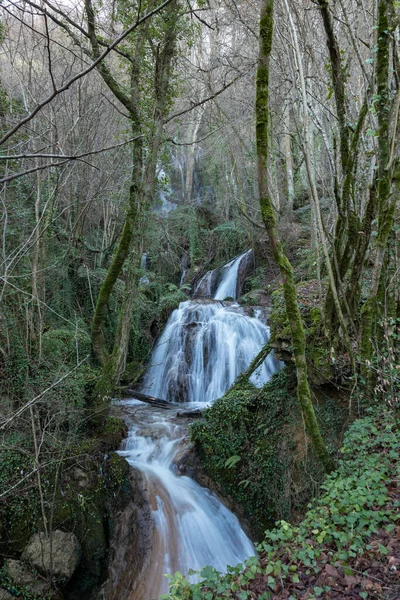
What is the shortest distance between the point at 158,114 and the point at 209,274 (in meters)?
9.48

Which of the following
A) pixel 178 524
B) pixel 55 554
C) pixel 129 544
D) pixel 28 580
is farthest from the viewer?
pixel 178 524

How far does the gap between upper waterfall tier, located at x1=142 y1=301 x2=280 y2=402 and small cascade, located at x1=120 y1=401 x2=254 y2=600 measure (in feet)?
10.1

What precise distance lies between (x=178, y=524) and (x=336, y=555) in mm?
3621

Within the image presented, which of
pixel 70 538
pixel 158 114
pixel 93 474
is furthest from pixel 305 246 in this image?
pixel 70 538

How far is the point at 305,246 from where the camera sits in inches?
516

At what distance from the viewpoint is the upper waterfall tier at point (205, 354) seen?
33.0ft

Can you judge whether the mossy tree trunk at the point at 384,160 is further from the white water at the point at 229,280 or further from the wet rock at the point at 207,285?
the wet rock at the point at 207,285

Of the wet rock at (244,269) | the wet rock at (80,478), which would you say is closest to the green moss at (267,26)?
the wet rock at (80,478)

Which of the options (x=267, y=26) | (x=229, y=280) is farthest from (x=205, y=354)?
(x=267, y=26)

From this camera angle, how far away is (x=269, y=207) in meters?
3.68

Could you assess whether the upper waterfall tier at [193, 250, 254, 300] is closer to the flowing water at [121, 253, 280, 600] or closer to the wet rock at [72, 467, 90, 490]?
the flowing water at [121, 253, 280, 600]

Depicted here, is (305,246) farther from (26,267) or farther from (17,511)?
(17,511)

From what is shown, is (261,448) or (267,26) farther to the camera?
(261,448)

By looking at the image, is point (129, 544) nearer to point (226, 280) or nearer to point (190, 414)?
point (190, 414)
